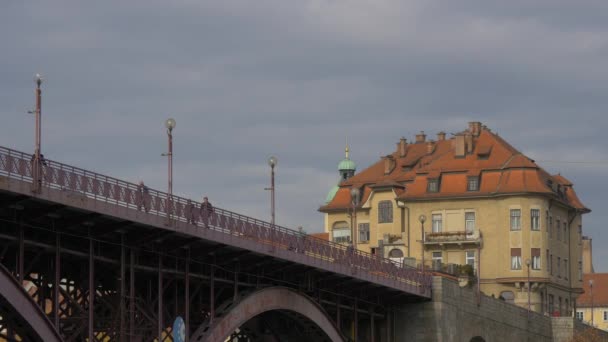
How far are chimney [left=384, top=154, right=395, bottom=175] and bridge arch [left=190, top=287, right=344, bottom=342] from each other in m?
64.9

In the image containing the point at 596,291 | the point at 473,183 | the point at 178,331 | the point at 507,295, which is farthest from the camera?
the point at 596,291

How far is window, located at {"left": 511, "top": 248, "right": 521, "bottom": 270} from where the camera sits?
121438 millimetres

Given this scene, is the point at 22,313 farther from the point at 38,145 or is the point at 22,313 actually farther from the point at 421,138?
the point at 421,138

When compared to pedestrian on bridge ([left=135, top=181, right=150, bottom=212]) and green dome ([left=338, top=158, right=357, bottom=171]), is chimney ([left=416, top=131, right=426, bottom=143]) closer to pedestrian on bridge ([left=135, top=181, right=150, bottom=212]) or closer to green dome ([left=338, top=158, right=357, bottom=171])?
green dome ([left=338, top=158, right=357, bottom=171])

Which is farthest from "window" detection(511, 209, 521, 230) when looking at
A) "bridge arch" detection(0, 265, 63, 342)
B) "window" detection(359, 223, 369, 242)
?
"bridge arch" detection(0, 265, 63, 342)

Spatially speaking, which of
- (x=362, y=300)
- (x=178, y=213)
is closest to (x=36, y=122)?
(x=178, y=213)

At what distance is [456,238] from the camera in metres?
123

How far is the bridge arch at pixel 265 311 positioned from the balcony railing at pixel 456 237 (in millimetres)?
48789

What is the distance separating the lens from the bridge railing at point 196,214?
48.7 meters

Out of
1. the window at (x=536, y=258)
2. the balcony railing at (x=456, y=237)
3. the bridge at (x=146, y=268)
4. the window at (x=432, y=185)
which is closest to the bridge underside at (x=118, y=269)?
the bridge at (x=146, y=268)

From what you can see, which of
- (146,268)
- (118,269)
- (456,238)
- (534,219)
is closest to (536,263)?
(534,219)

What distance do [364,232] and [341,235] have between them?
12.7ft

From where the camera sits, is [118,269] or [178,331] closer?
[178,331]

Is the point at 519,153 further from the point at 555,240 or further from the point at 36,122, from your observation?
the point at 36,122
